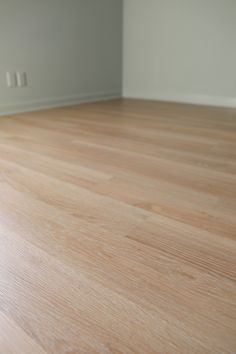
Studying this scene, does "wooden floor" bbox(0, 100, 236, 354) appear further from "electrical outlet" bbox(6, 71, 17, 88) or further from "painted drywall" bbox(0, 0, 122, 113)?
"painted drywall" bbox(0, 0, 122, 113)

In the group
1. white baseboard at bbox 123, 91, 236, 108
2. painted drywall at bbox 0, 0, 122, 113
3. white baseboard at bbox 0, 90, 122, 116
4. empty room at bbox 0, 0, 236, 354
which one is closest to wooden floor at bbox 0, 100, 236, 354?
empty room at bbox 0, 0, 236, 354

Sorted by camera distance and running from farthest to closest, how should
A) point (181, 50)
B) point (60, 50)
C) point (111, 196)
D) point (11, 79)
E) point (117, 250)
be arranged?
point (181, 50)
point (60, 50)
point (11, 79)
point (111, 196)
point (117, 250)

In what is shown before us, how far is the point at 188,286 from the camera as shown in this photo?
0.59 meters

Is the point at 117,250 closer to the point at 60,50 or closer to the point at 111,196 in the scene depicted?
the point at 111,196

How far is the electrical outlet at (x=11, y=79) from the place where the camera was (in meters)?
2.42

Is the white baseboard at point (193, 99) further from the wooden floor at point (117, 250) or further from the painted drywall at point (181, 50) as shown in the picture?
the wooden floor at point (117, 250)

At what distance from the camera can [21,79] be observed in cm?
252

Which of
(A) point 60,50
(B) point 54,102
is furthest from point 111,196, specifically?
(A) point 60,50

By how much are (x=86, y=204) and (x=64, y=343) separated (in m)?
0.50

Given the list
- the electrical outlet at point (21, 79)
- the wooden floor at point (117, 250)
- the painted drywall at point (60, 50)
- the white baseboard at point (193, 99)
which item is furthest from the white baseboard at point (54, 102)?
the wooden floor at point (117, 250)

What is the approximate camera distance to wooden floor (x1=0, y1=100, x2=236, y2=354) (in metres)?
0.49

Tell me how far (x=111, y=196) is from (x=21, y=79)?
6.45 ft

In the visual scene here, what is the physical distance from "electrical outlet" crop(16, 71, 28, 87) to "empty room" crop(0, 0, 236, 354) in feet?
0.03

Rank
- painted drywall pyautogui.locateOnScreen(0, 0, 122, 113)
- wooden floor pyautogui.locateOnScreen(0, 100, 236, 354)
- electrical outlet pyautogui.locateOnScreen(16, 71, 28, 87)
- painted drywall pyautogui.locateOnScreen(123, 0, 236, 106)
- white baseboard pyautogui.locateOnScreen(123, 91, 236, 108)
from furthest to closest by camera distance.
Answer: white baseboard pyautogui.locateOnScreen(123, 91, 236, 108), painted drywall pyautogui.locateOnScreen(123, 0, 236, 106), electrical outlet pyautogui.locateOnScreen(16, 71, 28, 87), painted drywall pyautogui.locateOnScreen(0, 0, 122, 113), wooden floor pyautogui.locateOnScreen(0, 100, 236, 354)
